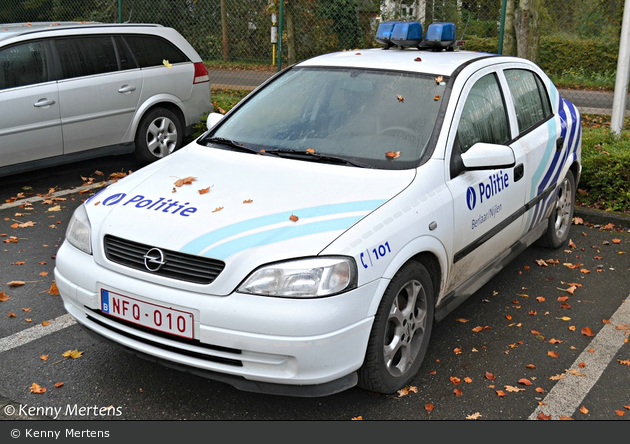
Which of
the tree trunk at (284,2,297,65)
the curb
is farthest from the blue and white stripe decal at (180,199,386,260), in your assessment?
the tree trunk at (284,2,297,65)

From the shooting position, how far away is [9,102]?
23.2ft

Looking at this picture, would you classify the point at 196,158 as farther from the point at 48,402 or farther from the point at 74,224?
the point at 48,402

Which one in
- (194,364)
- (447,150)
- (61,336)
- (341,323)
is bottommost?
(61,336)

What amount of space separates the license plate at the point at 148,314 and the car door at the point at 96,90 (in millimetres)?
4565

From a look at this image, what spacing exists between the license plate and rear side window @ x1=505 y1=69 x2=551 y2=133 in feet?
9.52

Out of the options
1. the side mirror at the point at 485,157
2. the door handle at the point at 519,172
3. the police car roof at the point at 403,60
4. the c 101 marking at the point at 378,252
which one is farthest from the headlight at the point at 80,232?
the door handle at the point at 519,172

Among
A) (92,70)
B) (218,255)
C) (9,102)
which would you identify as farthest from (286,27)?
(218,255)

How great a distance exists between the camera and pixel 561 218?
242 inches

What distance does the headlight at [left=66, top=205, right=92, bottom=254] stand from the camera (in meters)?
3.74

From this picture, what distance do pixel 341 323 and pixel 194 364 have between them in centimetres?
72

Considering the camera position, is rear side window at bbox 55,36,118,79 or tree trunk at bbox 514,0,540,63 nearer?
rear side window at bbox 55,36,118,79

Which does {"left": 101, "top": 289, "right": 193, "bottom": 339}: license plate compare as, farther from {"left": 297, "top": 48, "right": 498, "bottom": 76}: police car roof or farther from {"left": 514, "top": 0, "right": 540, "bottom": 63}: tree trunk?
{"left": 514, "top": 0, "right": 540, "bottom": 63}: tree trunk

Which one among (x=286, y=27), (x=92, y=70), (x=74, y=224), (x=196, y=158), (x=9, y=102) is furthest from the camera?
(x=286, y=27)

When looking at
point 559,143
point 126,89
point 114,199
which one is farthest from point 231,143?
point 126,89
